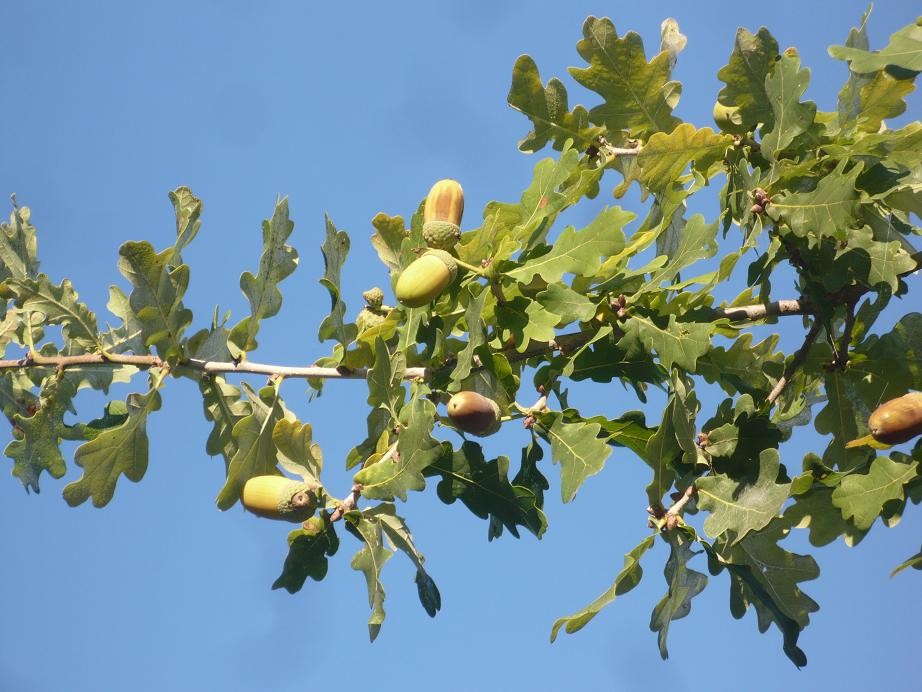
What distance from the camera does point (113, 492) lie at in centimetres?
273

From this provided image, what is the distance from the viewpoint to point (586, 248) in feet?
8.21

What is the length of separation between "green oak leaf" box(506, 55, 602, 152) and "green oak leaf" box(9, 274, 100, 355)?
1.27 m

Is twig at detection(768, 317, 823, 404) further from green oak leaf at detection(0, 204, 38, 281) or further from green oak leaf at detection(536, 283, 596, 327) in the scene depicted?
green oak leaf at detection(0, 204, 38, 281)

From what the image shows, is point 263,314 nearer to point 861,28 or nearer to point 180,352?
point 180,352

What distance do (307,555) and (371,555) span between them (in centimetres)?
15

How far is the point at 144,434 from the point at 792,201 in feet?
5.55

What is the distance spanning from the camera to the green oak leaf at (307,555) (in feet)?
7.95

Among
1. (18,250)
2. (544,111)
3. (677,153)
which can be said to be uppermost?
(18,250)

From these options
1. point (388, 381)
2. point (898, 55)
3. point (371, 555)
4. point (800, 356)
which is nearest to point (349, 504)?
point (371, 555)

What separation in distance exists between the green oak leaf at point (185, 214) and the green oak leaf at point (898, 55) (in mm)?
1579

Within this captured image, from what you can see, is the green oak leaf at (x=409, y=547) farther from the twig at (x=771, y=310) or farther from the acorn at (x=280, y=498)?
the twig at (x=771, y=310)

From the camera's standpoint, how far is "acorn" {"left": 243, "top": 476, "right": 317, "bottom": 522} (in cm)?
239

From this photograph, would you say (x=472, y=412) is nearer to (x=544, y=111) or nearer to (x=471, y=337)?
(x=471, y=337)

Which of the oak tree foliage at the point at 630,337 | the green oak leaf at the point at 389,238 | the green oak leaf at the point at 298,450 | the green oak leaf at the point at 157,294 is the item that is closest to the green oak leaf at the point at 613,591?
the oak tree foliage at the point at 630,337
